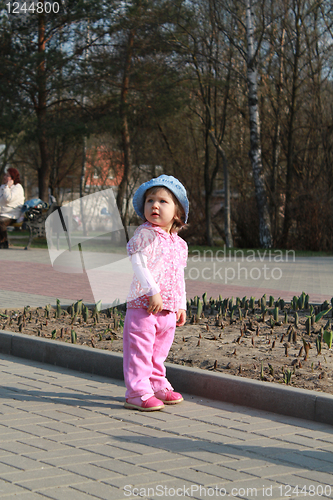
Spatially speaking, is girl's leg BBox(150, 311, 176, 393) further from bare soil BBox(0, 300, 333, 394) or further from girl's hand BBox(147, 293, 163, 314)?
bare soil BBox(0, 300, 333, 394)

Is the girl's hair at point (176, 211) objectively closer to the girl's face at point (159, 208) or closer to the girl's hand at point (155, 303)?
the girl's face at point (159, 208)

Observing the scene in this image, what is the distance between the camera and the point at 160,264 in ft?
13.6

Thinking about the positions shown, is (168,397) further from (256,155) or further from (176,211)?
(256,155)

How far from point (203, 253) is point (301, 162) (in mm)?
7929

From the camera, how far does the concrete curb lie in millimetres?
3944

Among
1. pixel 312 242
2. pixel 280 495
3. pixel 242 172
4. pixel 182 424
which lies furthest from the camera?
pixel 242 172

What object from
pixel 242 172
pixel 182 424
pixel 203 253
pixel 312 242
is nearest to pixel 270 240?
pixel 312 242

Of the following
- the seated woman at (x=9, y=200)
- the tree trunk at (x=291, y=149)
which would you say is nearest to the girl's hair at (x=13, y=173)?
the seated woman at (x=9, y=200)

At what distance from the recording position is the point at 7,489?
9.12 feet

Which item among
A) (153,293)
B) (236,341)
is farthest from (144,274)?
(236,341)

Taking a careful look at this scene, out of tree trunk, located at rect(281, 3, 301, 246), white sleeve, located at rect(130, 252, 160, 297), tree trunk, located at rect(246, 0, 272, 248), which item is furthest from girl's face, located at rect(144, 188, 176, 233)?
tree trunk, located at rect(246, 0, 272, 248)

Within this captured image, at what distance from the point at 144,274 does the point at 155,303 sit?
0.65 ft

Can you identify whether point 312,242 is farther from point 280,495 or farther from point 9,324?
point 280,495

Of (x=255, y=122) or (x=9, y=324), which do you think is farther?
(x=255, y=122)
